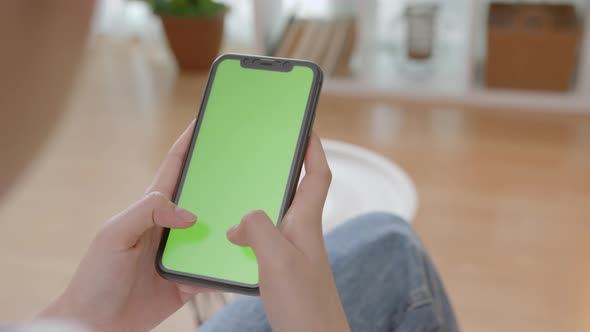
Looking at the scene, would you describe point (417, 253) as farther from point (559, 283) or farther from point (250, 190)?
point (559, 283)

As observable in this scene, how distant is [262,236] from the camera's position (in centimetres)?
60

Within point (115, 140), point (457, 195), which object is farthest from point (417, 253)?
point (115, 140)

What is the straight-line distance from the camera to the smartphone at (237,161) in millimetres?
722

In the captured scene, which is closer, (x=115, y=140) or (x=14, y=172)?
(x=14, y=172)

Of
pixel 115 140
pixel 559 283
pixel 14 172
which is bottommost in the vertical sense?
pixel 559 283

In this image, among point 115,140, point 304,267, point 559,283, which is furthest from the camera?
point 115,140

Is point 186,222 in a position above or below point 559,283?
above

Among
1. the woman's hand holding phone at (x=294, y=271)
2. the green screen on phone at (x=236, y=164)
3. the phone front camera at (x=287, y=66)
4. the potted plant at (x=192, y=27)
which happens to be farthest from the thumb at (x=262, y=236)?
the potted plant at (x=192, y=27)

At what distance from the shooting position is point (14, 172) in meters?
0.15

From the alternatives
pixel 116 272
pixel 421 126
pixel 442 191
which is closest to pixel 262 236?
pixel 116 272

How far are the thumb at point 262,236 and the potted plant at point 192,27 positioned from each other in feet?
5.79

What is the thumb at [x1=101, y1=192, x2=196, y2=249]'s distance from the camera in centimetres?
65

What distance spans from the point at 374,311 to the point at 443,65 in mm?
1565

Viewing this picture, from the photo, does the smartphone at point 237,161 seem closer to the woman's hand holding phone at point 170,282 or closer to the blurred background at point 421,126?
the woman's hand holding phone at point 170,282
